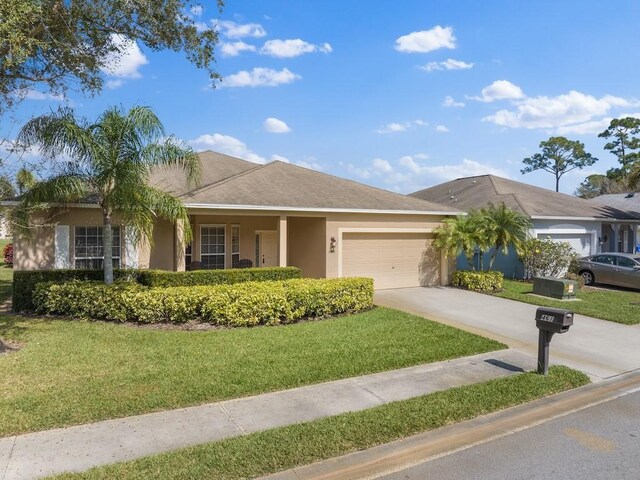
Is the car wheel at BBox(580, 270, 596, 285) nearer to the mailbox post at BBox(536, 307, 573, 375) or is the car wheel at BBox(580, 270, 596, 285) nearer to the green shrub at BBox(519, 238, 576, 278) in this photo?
the green shrub at BBox(519, 238, 576, 278)

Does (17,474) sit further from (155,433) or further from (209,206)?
(209,206)

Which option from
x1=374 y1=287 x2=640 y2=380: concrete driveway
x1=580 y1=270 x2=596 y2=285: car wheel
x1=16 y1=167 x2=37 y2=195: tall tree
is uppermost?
x1=16 y1=167 x2=37 y2=195: tall tree

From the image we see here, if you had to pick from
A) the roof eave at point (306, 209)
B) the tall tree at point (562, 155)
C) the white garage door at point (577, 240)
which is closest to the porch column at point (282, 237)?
the roof eave at point (306, 209)

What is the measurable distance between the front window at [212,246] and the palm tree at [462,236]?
8.32 meters

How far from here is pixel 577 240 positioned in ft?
68.4

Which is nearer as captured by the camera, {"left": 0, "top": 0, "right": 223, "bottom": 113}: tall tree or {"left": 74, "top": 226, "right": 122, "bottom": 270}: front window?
{"left": 0, "top": 0, "right": 223, "bottom": 113}: tall tree

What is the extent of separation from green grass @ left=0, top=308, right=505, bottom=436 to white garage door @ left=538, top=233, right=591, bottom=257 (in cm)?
1274

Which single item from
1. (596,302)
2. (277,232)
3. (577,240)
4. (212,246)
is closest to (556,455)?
(596,302)

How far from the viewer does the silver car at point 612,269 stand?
1724 centimetres

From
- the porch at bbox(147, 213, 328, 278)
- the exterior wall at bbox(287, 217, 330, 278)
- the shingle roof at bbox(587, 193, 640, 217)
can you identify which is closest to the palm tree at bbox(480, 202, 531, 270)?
the exterior wall at bbox(287, 217, 330, 278)

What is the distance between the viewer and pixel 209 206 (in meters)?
12.9

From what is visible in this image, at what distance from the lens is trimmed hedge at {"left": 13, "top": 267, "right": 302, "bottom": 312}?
36.8ft

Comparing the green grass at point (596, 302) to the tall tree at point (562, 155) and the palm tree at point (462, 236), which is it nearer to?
the palm tree at point (462, 236)

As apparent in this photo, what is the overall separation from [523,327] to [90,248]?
12311 mm
